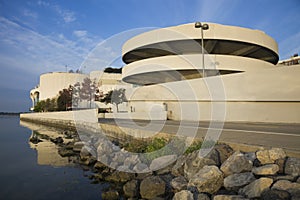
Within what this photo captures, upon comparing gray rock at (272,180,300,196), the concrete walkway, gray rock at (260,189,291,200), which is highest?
the concrete walkway

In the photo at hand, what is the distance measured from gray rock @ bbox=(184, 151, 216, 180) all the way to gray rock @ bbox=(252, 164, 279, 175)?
1.18m

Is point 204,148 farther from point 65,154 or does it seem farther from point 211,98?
point 211,98

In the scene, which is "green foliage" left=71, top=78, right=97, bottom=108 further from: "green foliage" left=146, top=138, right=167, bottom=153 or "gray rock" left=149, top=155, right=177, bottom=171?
"gray rock" left=149, top=155, right=177, bottom=171

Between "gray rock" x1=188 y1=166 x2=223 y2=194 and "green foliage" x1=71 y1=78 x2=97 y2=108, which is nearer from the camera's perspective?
"gray rock" x1=188 y1=166 x2=223 y2=194

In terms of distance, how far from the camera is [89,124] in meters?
22.9

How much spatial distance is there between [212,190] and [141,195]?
2.12 meters

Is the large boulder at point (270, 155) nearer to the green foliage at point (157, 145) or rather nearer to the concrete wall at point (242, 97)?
the green foliage at point (157, 145)

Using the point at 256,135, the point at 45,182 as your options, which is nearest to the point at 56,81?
the point at 45,182

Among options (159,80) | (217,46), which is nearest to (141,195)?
(217,46)

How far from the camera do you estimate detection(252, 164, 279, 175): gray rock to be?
5137 millimetres

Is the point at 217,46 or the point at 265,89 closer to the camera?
the point at 265,89

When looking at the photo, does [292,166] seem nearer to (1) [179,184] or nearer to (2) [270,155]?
(2) [270,155]

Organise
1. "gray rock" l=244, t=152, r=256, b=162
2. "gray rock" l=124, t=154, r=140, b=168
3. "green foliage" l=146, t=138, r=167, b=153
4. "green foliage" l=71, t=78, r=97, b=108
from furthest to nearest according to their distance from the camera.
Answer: "green foliage" l=71, t=78, r=97, b=108
"green foliage" l=146, t=138, r=167, b=153
"gray rock" l=124, t=154, r=140, b=168
"gray rock" l=244, t=152, r=256, b=162

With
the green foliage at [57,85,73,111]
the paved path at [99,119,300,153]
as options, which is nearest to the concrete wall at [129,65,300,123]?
the paved path at [99,119,300,153]
